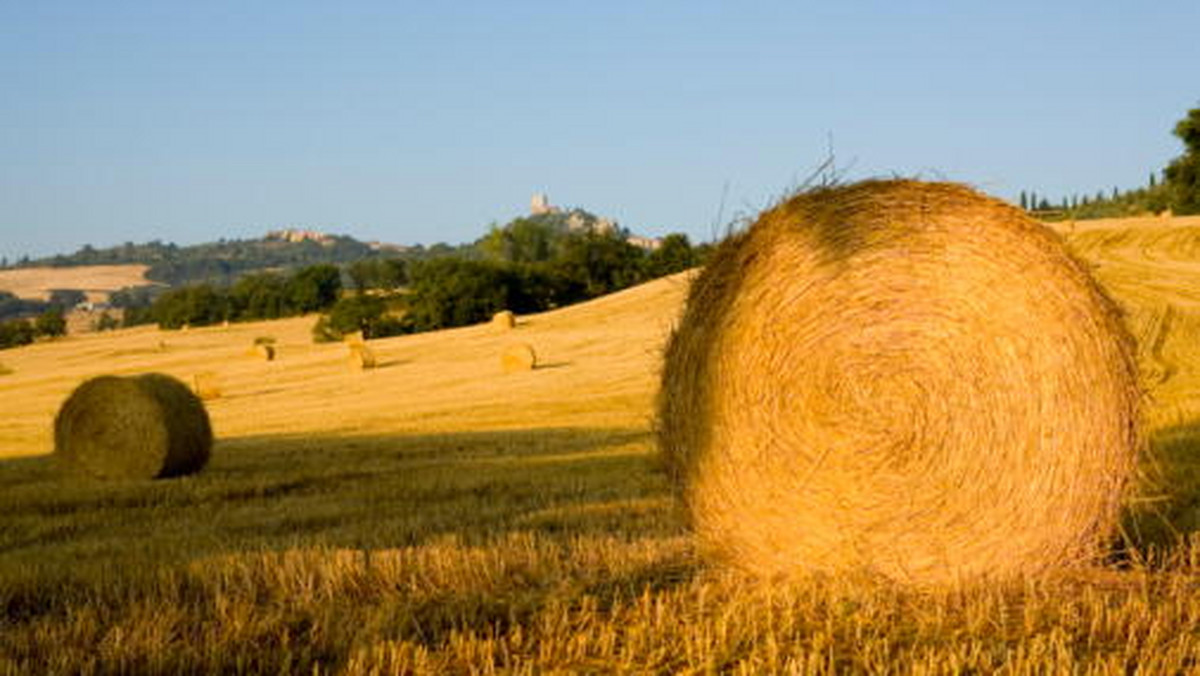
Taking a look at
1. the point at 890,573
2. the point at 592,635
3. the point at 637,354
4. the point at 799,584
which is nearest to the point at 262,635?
the point at 592,635

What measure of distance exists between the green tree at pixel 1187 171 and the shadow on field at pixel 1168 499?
42074 mm

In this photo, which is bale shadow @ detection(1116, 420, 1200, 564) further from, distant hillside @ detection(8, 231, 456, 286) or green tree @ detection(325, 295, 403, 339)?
distant hillside @ detection(8, 231, 456, 286)

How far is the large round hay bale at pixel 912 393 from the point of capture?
561cm

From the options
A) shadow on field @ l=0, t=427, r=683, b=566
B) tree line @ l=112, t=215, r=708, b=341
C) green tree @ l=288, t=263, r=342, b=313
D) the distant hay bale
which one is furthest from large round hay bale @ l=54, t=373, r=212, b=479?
green tree @ l=288, t=263, r=342, b=313

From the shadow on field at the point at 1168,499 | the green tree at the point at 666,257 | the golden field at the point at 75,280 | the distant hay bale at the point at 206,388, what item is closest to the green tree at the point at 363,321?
the green tree at the point at 666,257

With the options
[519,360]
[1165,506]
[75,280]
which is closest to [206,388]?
[519,360]

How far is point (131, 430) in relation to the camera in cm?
1322

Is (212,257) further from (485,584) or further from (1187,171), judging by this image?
(485,584)

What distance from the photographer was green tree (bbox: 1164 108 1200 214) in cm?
4704

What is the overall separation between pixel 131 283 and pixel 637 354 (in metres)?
118

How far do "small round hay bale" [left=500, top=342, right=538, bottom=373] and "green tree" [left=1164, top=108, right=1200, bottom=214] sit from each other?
3340 centimetres

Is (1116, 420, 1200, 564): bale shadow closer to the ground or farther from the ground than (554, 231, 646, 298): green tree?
closer to the ground

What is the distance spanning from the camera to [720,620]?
4.76 m

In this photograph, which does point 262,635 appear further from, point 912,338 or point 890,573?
point 912,338
